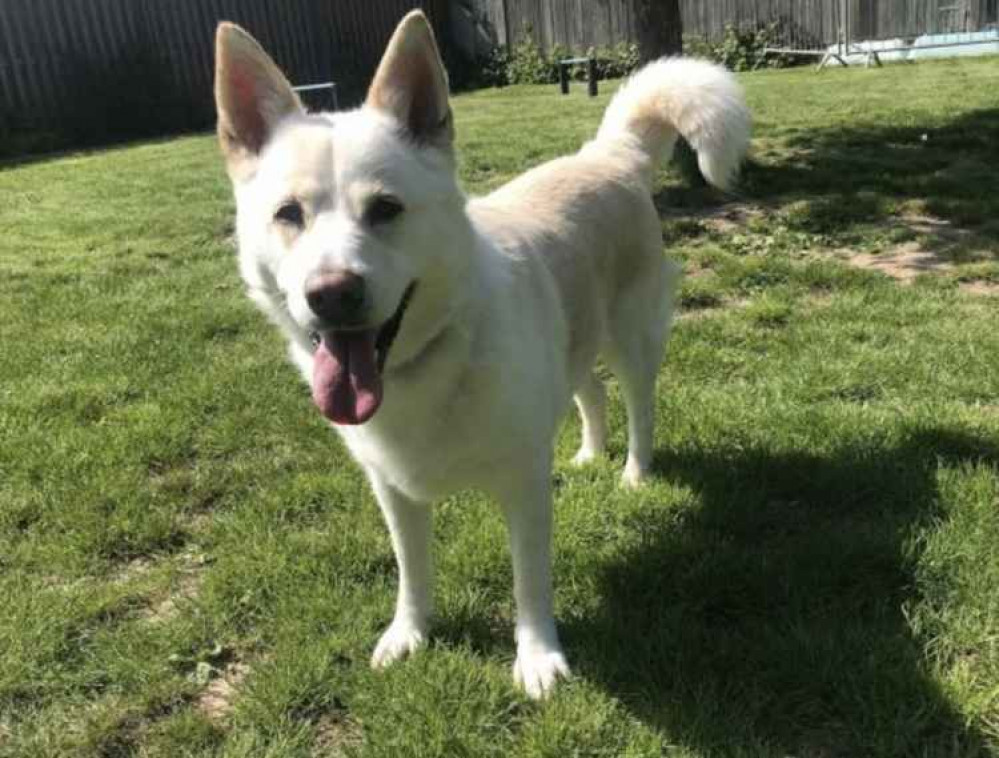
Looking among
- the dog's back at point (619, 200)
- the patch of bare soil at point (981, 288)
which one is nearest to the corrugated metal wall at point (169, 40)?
the patch of bare soil at point (981, 288)

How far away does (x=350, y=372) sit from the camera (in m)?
2.17

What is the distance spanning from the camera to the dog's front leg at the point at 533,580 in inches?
99.0

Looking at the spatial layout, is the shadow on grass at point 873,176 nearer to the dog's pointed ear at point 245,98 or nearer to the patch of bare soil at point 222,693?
the dog's pointed ear at point 245,98

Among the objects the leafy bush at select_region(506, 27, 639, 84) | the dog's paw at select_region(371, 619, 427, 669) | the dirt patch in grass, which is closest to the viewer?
the dog's paw at select_region(371, 619, 427, 669)

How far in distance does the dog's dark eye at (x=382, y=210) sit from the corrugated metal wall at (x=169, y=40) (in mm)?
14730

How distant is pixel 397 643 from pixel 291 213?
4.15 ft

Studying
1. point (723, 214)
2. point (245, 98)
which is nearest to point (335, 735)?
point (245, 98)

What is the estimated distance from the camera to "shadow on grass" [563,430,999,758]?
7.45 feet

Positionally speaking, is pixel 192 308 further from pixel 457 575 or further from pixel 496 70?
pixel 496 70

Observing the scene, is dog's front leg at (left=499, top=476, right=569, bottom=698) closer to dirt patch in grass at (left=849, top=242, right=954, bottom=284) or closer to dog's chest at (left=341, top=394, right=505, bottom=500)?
dog's chest at (left=341, top=394, right=505, bottom=500)

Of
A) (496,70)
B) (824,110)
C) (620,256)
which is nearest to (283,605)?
(620,256)

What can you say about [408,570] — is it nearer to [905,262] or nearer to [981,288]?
[981,288]

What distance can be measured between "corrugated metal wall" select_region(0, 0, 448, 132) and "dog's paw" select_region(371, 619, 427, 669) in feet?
47.9

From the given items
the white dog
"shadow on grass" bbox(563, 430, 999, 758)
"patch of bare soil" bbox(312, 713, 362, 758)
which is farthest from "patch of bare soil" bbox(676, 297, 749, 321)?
"patch of bare soil" bbox(312, 713, 362, 758)
